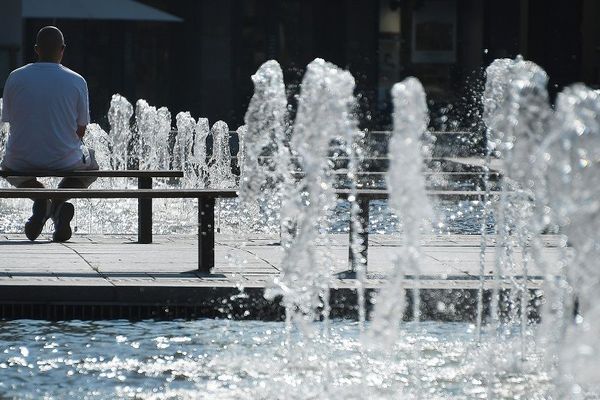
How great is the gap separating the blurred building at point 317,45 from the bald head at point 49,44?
62.3 ft

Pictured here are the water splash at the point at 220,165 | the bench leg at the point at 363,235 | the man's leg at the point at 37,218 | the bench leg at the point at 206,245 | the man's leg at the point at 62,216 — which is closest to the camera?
the bench leg at the point at 206,245

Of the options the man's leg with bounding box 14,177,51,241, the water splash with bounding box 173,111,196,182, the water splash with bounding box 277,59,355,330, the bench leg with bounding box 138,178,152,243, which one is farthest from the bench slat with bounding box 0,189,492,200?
the water splash with bounding box 173,111,196,182

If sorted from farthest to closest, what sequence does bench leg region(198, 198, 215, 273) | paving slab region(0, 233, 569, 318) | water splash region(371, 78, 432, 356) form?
bench leg region(198, 198, 215, 273) < paving slab region(0, 233, 569, 318) < water splash region(371, 78, 432, 356)

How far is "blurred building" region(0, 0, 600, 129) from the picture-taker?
3053 centimetres

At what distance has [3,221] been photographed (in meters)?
12.8

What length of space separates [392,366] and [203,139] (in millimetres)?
13291

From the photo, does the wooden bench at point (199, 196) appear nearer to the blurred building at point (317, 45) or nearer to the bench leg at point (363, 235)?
the bench leg at point (363, 235)

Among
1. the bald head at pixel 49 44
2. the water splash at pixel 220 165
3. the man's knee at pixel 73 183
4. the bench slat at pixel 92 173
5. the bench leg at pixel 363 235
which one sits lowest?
the bench leg at pixel 363 235

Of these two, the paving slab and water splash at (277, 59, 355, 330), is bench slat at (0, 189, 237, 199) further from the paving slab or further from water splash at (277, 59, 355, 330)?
water splash at (277, 59, 355, 330)

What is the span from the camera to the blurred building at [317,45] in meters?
30.5

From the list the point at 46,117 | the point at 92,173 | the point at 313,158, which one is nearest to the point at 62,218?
the point at 92,173

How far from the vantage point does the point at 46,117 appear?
10047mm

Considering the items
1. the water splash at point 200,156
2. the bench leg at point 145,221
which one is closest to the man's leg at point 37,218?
the bench leg at point 145,221

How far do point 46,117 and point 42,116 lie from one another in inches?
1.2
